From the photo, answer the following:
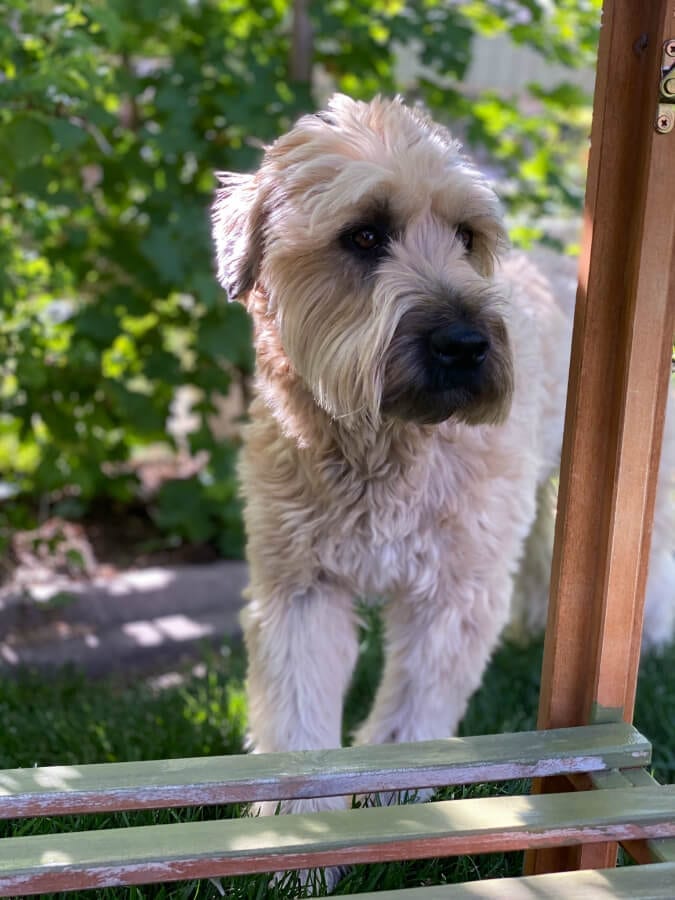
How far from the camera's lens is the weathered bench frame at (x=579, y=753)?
2.11 meters

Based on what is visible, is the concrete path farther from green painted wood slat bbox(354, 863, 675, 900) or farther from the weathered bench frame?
green painted wood slat bbox(354, 863, 675, 900)

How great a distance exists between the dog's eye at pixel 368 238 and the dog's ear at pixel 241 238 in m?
0.28

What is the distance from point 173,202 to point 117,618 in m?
1.85

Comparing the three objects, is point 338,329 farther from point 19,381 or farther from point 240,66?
point 240,66

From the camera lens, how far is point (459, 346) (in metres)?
2.54

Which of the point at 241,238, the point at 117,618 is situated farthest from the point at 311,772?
the point at 117,618

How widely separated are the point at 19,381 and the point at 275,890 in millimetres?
3042

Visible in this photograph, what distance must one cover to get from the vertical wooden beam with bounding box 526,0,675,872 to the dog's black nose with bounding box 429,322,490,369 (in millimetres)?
214

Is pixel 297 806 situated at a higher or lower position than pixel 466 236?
lower

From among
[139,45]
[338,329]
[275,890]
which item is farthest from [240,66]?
[275,890]

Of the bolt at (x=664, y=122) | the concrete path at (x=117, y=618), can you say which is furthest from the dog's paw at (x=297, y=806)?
the bolt at (x=664, y=122)

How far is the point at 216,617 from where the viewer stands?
5.00 metres

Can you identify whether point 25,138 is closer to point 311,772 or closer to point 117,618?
point 117,618

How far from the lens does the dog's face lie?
2.57 m
